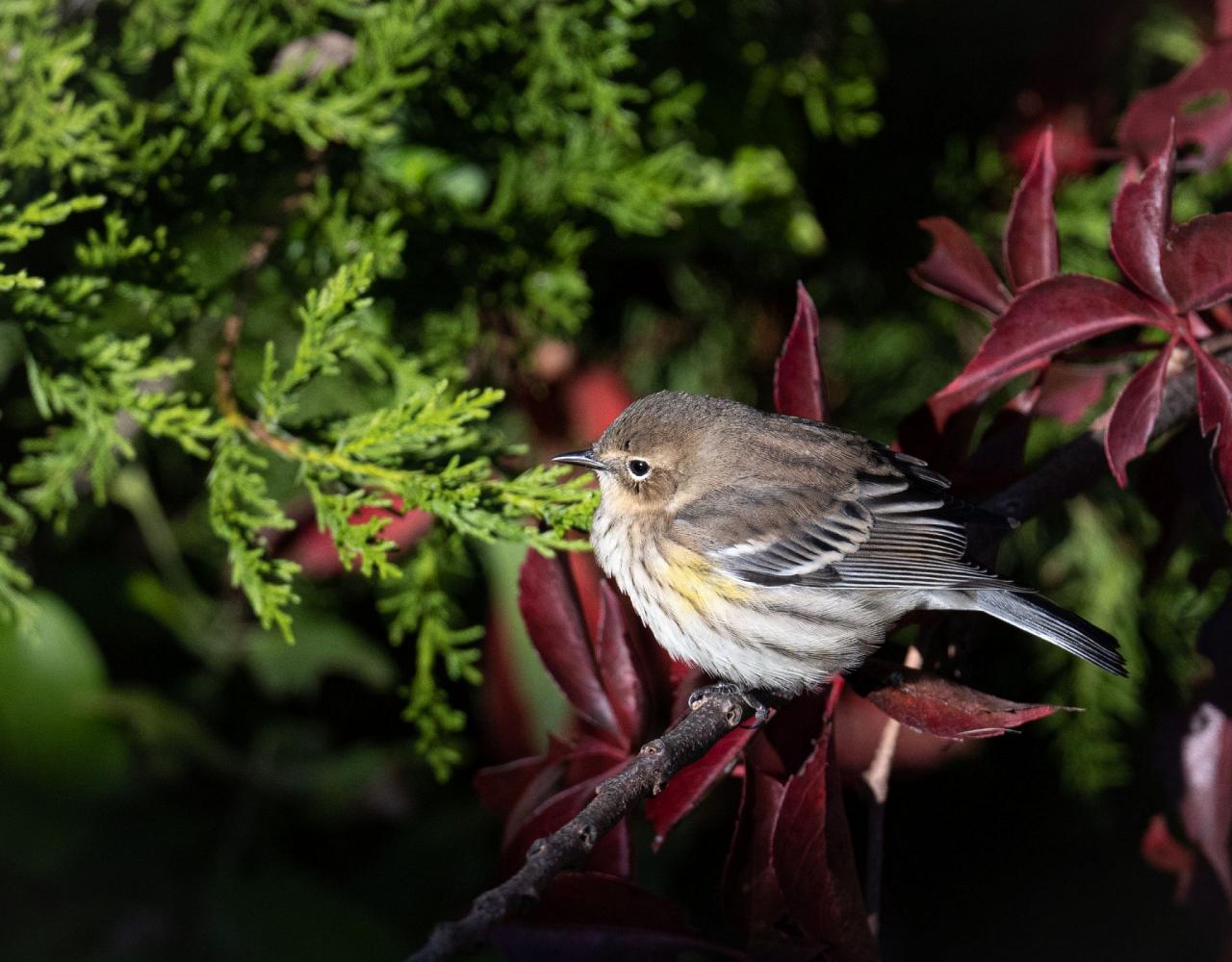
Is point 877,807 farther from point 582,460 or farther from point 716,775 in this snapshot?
point 582,460

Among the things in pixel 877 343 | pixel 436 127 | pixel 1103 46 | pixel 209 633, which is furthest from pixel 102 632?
pixel 1103 46

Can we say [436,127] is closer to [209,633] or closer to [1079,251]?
[209,633]

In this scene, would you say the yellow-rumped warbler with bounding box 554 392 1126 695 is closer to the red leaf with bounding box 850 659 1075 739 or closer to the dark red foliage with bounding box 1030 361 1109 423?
the red leaf with bounding box 850 659 1075 739

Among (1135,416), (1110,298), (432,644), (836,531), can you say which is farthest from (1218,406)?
(432,644)

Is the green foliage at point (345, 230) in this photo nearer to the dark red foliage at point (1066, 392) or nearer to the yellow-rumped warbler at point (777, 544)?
the yellow-rumped warbler at point (777, 544)

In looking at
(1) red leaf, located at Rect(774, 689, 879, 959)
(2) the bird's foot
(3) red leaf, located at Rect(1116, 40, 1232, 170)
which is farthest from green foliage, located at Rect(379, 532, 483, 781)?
(3) red leaf, located at Rect(1116, 40, 1232, 170)
